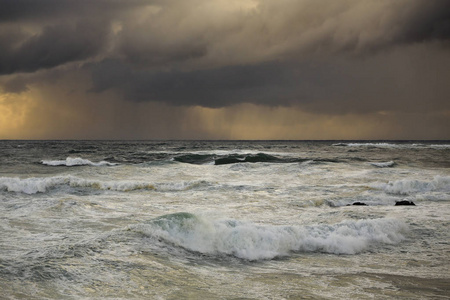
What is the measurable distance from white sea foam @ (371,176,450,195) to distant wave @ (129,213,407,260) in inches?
355

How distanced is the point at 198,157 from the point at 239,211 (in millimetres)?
27784

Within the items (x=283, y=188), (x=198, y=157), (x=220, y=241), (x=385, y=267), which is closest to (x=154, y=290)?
(x=220, y=241)

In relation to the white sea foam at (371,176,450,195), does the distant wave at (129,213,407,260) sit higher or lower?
lower

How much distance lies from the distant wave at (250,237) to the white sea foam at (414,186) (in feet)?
29.6

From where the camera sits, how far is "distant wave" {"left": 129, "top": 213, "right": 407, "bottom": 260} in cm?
799

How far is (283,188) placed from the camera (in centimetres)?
1775

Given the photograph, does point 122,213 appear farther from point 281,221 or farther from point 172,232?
point 281,221

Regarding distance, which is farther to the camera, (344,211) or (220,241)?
(344,211)

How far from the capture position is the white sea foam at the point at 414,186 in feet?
57.4

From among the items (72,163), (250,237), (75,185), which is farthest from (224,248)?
(72,163)

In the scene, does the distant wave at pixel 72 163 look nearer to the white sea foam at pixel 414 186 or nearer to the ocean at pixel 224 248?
the ocean at pixel 224 248

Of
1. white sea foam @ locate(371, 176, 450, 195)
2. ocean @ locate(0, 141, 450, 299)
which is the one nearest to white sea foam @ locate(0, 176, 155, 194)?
ocean @ locate(0, 141, 450, 299)

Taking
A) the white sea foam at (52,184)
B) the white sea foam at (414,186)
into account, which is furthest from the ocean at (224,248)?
the white sea foam at (414,186)

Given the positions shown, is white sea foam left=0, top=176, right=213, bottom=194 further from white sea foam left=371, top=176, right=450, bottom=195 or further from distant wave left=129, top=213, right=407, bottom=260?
distant wave left=129, top=213, right=407, bottom=260
